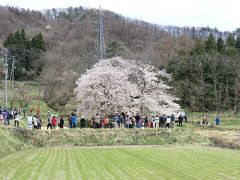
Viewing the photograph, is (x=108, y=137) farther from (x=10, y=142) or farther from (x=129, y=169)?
(x=129, y=169)

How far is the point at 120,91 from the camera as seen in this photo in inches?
1837

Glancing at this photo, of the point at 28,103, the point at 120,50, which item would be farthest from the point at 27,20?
the point at 28,103

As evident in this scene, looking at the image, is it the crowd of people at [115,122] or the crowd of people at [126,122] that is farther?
the crowd of people at [126,122]

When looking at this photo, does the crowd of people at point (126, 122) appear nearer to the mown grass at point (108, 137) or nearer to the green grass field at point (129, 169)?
the mown grass at point (108, 137)

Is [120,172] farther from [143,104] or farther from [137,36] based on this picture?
[137,36]

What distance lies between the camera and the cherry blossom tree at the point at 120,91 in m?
45.8

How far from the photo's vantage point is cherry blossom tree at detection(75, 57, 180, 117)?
45781mm

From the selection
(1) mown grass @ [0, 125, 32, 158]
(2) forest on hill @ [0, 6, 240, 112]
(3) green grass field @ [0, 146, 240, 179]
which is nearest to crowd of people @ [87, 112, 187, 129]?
(1) mown grass @ [0, 125, 32, 158]

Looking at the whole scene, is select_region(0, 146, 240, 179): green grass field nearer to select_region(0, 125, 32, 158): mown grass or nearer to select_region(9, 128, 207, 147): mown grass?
select_region(0, 125, 32, 158): mown grass

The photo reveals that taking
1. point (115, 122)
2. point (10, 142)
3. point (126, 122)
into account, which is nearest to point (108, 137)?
point (115, 122)

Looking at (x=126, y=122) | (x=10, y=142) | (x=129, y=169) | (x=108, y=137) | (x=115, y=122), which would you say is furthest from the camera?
(x=126, y=122)

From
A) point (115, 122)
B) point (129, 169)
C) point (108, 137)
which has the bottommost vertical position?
point (129, 169)

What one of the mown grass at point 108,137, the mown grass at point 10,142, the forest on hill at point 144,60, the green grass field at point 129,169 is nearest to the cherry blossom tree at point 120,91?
the forest on hill at point 144,60

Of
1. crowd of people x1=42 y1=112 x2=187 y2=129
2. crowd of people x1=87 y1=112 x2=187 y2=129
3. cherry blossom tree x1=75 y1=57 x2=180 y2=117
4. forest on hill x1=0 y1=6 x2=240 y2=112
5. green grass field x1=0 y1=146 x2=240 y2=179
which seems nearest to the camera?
green grass field x1=0 y1=146 x2=240 y2=179
